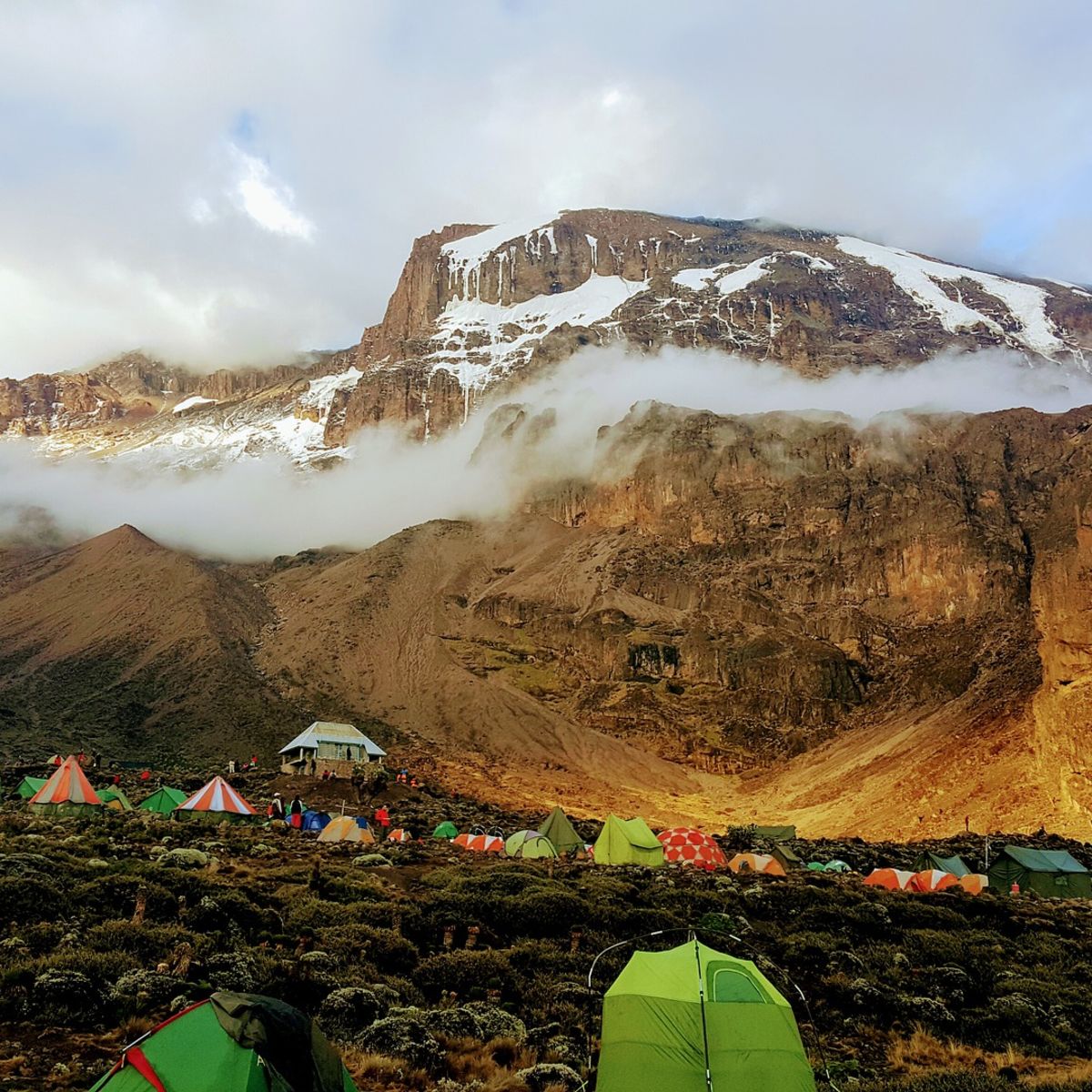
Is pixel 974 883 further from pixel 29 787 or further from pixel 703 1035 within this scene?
pixel 29 787

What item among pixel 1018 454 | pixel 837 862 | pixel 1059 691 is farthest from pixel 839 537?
pixel 837 862

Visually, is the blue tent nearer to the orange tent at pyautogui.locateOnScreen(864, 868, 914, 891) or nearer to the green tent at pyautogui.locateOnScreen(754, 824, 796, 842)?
the orange tent at pyautogui.locateOnScreen(864, 868, 914, 891)

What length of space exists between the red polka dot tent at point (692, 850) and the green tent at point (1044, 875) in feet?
32.1

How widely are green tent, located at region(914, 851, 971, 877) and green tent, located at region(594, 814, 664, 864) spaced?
9202 millimetres

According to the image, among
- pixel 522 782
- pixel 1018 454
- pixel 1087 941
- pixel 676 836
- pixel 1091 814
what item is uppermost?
pixel 1018 454

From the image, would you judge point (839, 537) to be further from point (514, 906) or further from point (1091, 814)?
point (514, 906)

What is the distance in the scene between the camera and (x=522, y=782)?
75.4 meters

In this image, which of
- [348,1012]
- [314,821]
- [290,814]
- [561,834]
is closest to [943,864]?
[561,834]

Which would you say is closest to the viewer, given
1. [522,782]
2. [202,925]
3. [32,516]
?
[202,925]

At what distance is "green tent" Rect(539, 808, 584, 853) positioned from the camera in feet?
115

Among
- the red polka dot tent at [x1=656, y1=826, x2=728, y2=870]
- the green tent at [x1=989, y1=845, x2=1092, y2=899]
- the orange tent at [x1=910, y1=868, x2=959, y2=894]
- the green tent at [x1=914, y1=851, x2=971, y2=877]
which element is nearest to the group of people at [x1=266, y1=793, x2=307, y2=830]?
the red polka dot tent at [x1=656, y1=826, x2=728, y2=870]

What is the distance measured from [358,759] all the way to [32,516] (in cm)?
12502

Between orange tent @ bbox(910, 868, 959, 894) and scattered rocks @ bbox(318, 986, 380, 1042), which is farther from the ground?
scattered rocks @ bbox(318, 986, 380, 1042)

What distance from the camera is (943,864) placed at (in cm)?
3114
